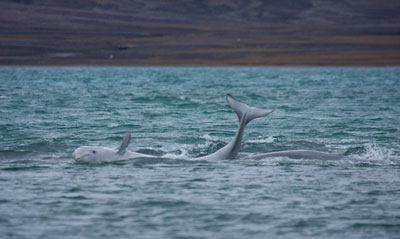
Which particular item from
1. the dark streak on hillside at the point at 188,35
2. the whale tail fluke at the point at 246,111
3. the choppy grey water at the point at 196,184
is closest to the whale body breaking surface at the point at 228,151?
the whale tail fluke at the point at 246,111

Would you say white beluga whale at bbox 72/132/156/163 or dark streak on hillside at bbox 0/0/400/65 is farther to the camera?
dark streak on hillside at bbox 0/0/400/65

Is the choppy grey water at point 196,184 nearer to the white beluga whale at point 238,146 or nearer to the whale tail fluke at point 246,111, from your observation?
the white beluga whale at point 238,146

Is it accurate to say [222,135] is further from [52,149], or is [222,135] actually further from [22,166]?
[22,166]

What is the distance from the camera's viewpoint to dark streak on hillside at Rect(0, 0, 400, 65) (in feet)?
441

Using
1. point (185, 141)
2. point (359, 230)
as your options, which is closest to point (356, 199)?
point (359, 230)

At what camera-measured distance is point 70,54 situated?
136375 millimetres

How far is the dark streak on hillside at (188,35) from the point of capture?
134500mm

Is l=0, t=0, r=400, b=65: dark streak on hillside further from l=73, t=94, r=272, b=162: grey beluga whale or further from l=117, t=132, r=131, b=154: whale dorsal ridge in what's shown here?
l=117, t=132, r=131, b=154: whale dorsal ridge

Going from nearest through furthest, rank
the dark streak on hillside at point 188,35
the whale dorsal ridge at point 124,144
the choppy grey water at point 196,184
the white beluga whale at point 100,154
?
the choppy grey water at point 196,184 < the whale dorsal ridge at point 124,144 < the white beluga whale at point 100,154 < the dark streak on hillside at point 188,35

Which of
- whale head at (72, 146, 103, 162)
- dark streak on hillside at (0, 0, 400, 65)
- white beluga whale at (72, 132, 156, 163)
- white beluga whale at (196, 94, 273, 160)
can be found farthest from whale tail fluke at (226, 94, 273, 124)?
dark streak on hillside at (0, 0, 400, 65)

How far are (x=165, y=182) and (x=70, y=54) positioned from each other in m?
124

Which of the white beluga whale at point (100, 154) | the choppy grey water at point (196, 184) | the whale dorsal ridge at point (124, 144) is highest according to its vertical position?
the whale dorsal ridge at point (124, 144)

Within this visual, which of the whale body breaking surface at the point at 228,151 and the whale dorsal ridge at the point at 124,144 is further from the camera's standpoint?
the whale body breaking surface at the point at 228,151

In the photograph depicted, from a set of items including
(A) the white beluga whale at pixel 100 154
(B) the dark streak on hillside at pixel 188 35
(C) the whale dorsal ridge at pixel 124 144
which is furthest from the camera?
(B) the dark streak on hillside at pixel 188 35
